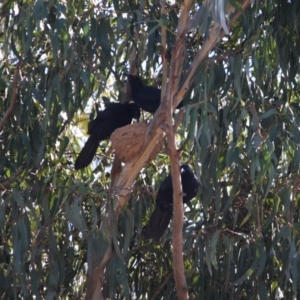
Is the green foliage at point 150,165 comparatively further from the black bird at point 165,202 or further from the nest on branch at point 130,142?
the nest on branch at point 130,142

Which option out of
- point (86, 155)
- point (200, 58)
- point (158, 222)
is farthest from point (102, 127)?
point (200, 58)

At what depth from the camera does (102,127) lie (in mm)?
5930

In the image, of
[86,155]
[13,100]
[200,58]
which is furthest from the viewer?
[86,155]

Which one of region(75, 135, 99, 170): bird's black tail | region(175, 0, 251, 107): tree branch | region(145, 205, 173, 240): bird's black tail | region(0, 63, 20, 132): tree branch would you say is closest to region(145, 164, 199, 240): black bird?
region(145, 205, 173, 240): bird's black tail

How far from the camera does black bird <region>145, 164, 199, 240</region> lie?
508 centimetres

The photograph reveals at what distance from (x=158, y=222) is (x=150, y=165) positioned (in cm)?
63

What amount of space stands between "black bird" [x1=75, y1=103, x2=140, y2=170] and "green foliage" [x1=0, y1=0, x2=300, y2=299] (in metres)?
0.17

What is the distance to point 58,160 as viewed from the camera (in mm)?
5492

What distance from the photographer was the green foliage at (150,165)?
440 cm

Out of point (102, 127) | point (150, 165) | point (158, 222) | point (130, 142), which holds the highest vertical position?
point (102, 127)

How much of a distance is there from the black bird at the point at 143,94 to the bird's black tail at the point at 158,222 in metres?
0.95

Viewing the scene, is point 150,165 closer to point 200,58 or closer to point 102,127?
point 102,127

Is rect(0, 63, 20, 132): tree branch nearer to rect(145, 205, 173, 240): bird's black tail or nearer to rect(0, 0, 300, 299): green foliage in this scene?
rect(0, 0, 300, 299): green foliage

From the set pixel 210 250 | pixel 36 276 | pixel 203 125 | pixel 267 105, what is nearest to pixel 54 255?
pixel 36 276
